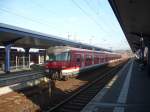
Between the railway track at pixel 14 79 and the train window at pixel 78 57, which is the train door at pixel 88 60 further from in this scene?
the railway track at pixel 14 79

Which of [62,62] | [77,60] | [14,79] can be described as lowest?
[14,79]

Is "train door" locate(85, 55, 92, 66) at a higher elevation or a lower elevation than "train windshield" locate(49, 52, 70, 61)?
lower

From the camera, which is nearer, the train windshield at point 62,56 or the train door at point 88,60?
the train windshield at point 62,56

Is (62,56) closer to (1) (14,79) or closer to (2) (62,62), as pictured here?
(2) (62,62)

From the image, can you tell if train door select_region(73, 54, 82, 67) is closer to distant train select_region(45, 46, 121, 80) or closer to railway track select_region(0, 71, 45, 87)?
distant train select_region(45, 46, 121, 80)

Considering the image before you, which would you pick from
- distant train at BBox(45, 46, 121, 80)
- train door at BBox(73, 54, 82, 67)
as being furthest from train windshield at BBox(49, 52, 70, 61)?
train door at BBox(73, 54, 82, 67)

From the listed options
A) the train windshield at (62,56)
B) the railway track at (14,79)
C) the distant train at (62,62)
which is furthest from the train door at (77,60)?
the railway track at (14,79)

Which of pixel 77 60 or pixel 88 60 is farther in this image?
pixel 88 60

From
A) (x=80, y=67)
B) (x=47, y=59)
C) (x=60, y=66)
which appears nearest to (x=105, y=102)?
(x=60, y=66)

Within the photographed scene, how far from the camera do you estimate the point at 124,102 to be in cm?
1302

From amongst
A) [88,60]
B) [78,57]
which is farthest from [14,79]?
[88,60]

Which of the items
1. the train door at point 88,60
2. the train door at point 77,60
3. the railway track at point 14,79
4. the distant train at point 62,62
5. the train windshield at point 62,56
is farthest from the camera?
the train door at point 88,60

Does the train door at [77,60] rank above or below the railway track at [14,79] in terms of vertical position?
above

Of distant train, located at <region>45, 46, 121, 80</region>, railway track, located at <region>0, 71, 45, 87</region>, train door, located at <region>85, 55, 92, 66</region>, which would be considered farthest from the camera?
train door, located at <region>85, 55, 92, 66</region>
